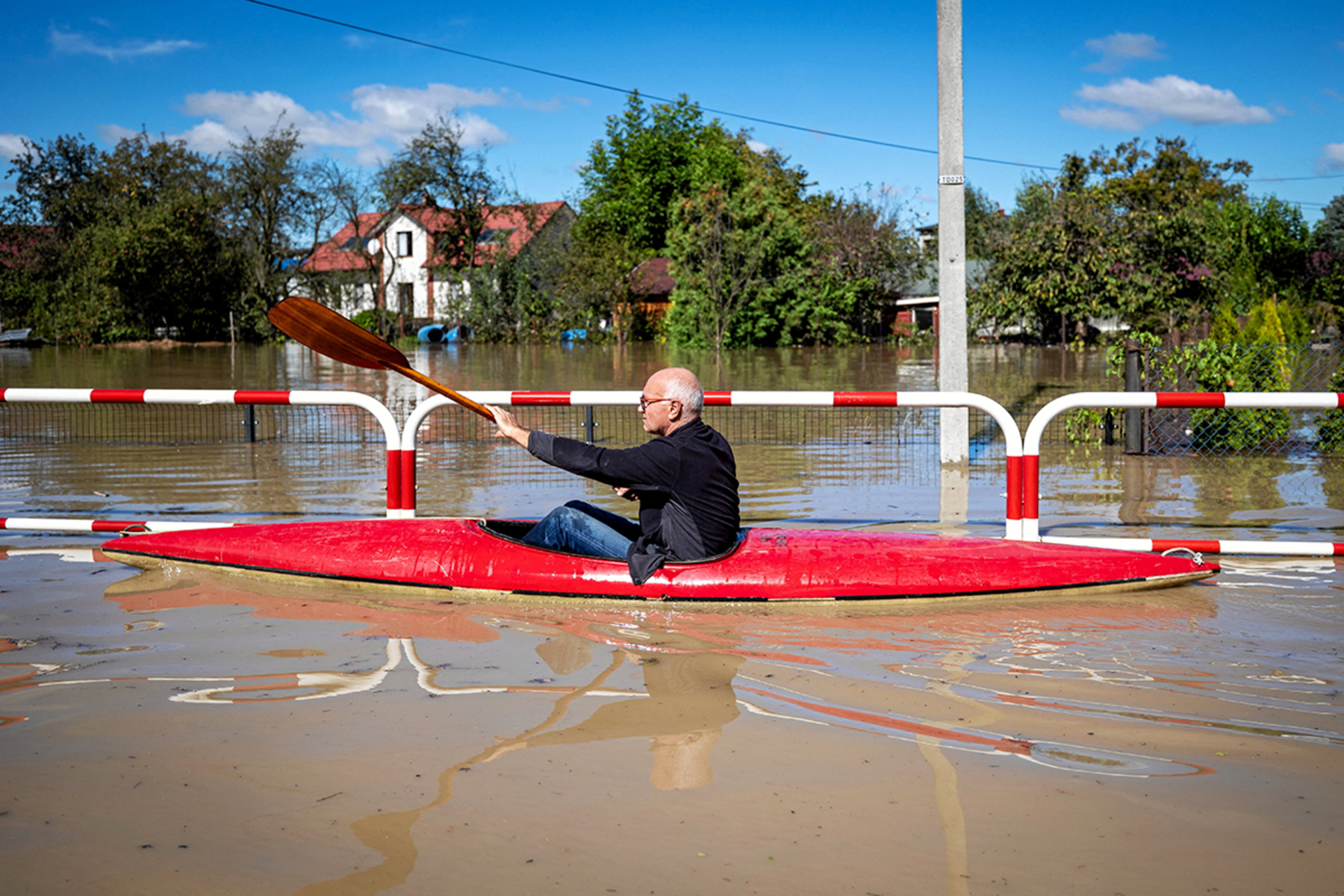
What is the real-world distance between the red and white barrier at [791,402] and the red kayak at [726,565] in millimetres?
642

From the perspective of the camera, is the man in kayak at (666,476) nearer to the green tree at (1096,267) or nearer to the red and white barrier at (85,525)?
the red and white barrier at (85,525)

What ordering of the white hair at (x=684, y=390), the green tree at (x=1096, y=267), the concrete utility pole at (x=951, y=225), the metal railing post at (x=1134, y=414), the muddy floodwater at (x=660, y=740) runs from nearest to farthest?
the muddy floodwater at (x=660, y=740), the white hair at (x=684, y=390), the concrete utility pole at (x=951, y=225), the metal railing post at (x=1134, y=414), the green tree at (x=1096, y=267)

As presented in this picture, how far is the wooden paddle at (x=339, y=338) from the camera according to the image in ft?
17.2

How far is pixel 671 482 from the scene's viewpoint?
4504 millimetres

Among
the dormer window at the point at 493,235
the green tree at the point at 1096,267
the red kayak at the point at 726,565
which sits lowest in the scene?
the red kayak at the point at 726,565

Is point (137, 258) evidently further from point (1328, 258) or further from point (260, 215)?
point (1328, 258)

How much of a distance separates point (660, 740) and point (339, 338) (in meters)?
3.29

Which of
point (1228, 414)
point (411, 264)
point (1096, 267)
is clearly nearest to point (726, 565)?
point (1228, 414)

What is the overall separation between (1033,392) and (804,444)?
6573 millimetres

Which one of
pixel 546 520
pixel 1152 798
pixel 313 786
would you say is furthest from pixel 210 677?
pixel 1152 798

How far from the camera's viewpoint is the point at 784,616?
458 centimetres

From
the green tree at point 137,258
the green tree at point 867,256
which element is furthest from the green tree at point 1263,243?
the green tree at point 137,258

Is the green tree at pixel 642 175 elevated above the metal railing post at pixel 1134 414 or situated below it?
above

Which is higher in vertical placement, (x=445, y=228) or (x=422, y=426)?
(x=445, y=228)
